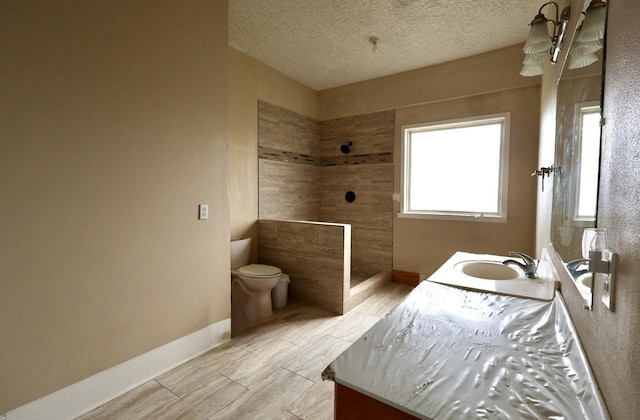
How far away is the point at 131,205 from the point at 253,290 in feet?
4.57

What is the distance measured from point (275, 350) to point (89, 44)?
2.29 metres

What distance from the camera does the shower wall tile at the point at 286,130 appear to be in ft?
11.6

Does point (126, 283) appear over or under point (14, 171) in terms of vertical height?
under

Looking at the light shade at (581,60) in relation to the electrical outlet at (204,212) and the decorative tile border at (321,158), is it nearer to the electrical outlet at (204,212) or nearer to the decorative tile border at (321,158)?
the electrical outlet at (204,212)

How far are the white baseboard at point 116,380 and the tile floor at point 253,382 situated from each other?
1.9 inches

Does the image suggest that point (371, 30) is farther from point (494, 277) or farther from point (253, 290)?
point (253, 290)

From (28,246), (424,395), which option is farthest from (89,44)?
(424,395)

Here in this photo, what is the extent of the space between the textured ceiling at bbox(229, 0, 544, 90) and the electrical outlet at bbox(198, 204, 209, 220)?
1711 millimetres

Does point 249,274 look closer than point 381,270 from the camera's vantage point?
Yes

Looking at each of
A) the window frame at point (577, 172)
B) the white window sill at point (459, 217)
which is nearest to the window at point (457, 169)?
the white window sill at point (459, 217)

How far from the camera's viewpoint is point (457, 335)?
39.2 inches

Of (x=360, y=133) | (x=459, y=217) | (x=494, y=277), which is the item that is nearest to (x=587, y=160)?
(x=494, y=277)

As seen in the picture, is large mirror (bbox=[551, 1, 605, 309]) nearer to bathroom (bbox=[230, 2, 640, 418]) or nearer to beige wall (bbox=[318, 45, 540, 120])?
bathroom (bbox=[230, 2, 640, 418])

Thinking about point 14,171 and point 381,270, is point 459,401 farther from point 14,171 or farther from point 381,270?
point 381,270
